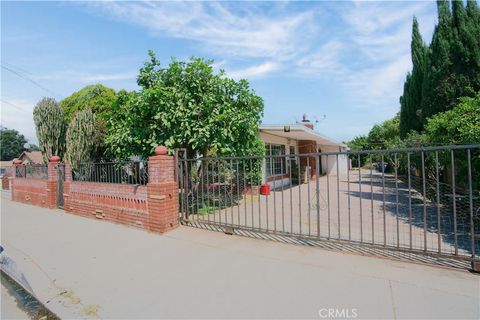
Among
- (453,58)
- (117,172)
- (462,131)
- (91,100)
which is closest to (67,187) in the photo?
(117,172)

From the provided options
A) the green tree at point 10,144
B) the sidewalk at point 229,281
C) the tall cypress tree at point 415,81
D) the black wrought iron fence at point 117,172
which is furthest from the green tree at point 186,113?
the green tree at point 10,144

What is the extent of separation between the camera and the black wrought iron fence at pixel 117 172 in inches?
285

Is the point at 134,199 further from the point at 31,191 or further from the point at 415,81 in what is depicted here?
the point at 415,81

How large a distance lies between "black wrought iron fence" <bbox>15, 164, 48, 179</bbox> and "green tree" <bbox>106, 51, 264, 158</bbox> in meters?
4.71

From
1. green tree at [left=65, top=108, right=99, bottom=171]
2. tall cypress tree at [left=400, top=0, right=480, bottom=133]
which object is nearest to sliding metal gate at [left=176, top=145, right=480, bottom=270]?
tall cypress tree at [left=400, top=0, right=480, bottom=133]

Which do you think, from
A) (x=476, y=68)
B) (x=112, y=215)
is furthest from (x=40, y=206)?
(x=476, y=68)

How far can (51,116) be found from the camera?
1166cm

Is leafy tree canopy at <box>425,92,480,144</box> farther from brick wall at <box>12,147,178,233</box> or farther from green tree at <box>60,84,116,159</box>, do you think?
green tree at <box>60,84,116,159</box>

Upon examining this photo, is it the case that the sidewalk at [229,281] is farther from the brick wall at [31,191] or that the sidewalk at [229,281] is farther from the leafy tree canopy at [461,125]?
the brick wall at [31,191]

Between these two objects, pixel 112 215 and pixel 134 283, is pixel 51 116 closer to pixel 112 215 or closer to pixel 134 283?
pixel 112 215

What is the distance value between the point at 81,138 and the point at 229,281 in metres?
9.00

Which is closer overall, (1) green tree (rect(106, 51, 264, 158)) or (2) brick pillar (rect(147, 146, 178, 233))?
(2) brick pillar (rect(147, 146, 178, 233))

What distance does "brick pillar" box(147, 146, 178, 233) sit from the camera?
6.19 meters

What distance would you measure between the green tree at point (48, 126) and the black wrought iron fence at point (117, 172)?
396 cm
